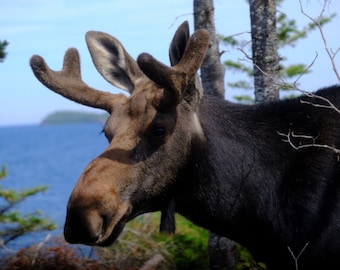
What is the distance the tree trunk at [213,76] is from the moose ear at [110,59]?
1.94m

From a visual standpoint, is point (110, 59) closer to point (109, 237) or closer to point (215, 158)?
point (215, 158)

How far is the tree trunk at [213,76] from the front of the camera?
26.1ft

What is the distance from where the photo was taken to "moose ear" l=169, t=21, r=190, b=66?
19.0ft

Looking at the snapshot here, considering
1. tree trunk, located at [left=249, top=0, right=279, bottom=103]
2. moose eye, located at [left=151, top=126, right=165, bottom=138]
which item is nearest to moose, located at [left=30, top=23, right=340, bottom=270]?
moose eye, located at [left=151, top=126, right=165, bottom=138]

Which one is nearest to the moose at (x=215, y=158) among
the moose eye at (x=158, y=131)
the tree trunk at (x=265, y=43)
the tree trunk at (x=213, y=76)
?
the moose eye at (x=158, y=131)

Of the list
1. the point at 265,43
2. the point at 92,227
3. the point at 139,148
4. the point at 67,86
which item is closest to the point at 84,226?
the point at 92,227

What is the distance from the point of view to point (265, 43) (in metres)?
7.81

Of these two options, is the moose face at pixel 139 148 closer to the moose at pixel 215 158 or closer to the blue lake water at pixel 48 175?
the moose at pixel 215 158

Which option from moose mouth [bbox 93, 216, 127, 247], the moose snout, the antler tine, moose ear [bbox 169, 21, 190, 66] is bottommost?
moose mouth [bbox 93, 216, 127, 247]

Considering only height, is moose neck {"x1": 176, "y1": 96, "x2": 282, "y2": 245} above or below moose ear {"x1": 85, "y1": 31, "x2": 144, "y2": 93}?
below

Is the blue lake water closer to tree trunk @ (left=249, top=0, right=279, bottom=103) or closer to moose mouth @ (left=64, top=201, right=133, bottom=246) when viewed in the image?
moose mouth @ (left=64, top=201, right=133, bottom=246)

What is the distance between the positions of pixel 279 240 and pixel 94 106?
5.72 feet

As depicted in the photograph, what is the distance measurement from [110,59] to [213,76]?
2.05 metres

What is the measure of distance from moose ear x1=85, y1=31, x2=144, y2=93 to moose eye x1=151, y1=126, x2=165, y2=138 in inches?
30.5
